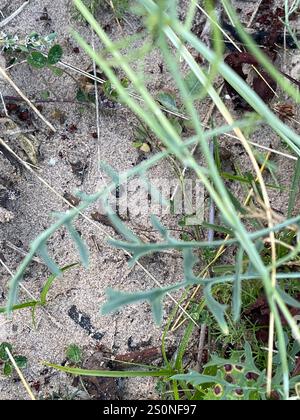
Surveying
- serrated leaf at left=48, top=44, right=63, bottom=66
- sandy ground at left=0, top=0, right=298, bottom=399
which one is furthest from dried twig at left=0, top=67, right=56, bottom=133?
serrated leaf at left=48, top=44, right=63, bottom=66

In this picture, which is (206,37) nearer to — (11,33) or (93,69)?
(93,69)

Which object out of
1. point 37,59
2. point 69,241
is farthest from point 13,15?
point 69,241

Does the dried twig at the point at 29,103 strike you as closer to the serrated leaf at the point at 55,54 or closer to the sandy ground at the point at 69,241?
the sandy ground at the point at 69,241

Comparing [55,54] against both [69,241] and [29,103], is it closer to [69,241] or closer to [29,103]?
[29,103]

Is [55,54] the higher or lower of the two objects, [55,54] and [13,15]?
the lower

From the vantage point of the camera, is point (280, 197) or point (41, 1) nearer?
point (280, 197)

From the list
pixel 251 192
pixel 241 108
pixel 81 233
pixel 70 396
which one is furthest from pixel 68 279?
pixel 241 108

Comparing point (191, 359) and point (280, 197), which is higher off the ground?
point (280, 197)
